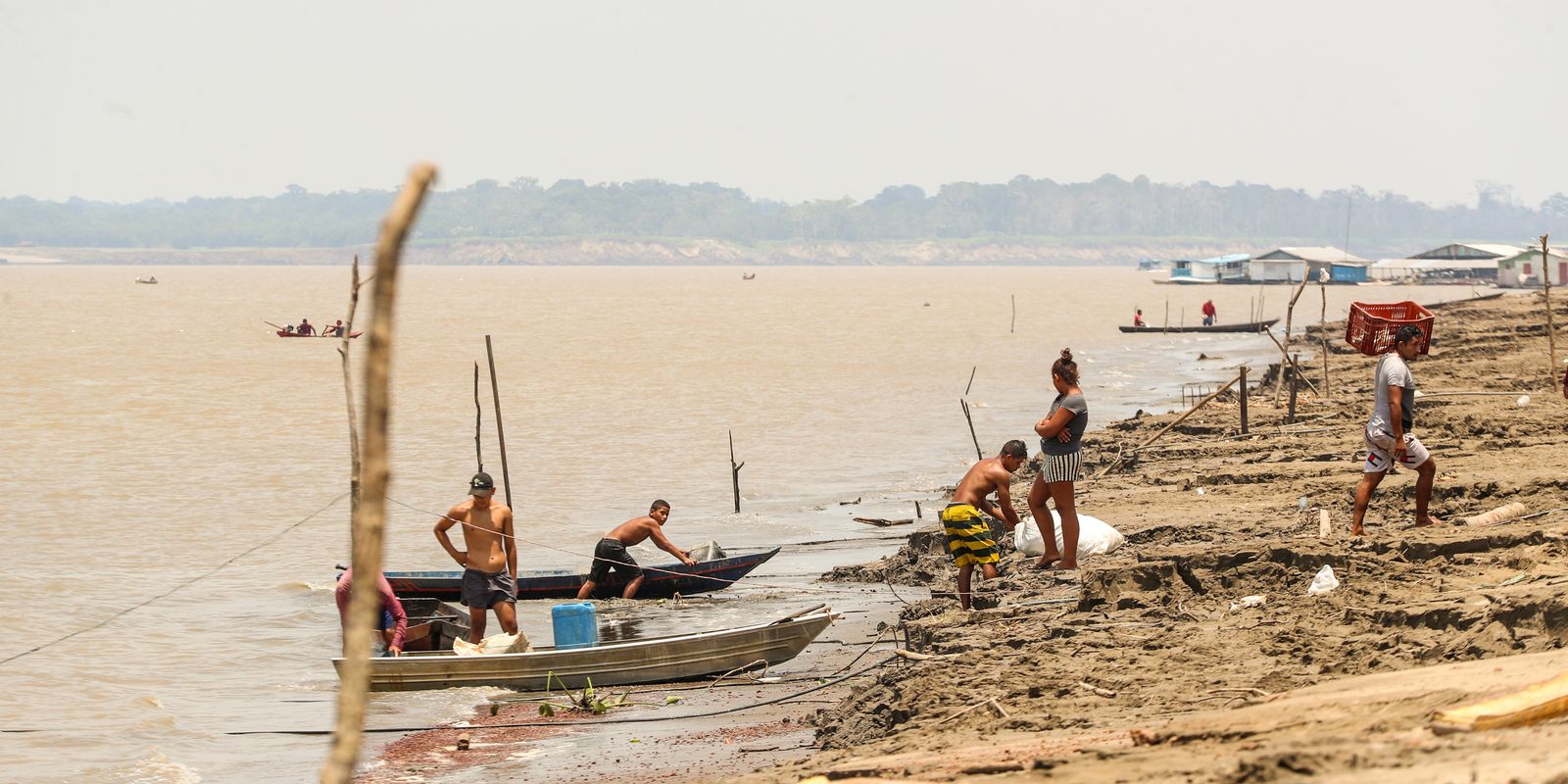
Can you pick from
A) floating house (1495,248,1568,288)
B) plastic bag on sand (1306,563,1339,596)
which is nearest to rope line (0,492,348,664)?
plastic bag on sand (1306,563,1339,596)

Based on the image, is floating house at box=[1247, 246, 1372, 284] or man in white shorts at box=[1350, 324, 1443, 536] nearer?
man in white shorts at box=[1350, 324, 1443, 536]

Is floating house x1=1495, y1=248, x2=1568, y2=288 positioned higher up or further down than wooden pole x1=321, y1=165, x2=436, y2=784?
further down

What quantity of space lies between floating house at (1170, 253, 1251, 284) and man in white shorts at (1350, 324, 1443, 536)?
112367mm

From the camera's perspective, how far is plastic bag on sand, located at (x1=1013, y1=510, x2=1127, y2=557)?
1216 cm

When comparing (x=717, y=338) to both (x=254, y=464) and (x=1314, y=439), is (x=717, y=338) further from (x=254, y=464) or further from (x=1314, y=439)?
Answer: (x=1314, y=439)

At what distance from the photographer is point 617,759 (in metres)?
9.25

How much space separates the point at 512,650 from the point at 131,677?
4.23 metres

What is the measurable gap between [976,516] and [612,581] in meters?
5.14

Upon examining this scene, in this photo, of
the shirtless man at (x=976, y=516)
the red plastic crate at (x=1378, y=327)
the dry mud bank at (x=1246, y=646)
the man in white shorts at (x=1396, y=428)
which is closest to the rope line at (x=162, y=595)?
the dry mud bank at (x=1246, y=646)

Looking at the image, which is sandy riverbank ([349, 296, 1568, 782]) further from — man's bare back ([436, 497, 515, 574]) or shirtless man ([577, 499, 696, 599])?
shirtless man ([577, 499, 696, 599])

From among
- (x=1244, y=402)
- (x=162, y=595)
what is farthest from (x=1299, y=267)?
(x=162, y=595)

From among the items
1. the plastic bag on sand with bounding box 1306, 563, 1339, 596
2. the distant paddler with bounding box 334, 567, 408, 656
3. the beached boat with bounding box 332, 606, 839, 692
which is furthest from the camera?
the distant paddler with bounding box 334, 567, 408, 656

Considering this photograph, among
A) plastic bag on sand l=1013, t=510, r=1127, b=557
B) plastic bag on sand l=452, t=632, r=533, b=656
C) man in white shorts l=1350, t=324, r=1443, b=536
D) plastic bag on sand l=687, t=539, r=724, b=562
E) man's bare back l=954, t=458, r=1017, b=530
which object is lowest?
plastic bag on sand l=687, t=539, r=724, b=562

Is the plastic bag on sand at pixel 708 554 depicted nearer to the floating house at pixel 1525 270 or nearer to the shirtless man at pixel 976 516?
the shirtless man at pixel 976 516
